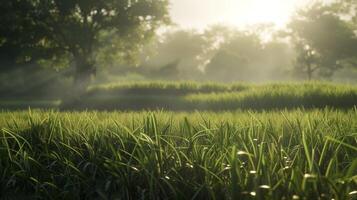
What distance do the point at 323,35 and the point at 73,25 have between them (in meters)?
23.1

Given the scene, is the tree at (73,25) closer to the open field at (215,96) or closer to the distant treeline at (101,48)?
the distant treeline at (101,48)

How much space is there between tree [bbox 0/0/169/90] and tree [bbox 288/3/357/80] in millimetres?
15744

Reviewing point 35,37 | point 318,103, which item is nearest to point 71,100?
point 35,37

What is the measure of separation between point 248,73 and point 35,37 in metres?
42.3

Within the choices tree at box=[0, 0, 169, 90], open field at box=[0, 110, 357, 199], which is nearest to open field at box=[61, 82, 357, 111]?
open field at box=[0, 110, 357, 199]

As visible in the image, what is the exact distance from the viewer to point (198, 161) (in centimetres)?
306

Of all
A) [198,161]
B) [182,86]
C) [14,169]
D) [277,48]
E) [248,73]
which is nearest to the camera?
[198,161]

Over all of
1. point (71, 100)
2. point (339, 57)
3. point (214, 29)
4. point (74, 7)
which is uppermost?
point (214, 29)

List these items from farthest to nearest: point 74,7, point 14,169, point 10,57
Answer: point 10,57
point 74,7
point 14,169

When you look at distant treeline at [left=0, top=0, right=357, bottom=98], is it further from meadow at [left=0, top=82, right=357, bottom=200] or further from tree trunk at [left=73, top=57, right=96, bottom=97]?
meadow at [left=0, top=82, right=357, bottom=200]

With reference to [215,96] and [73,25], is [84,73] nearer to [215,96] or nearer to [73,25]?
[73,25]

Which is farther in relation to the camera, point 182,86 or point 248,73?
point 248,73

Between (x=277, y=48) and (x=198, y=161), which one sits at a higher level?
(x=277, y=48)

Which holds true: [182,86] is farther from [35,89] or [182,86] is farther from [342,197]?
[35,89]
